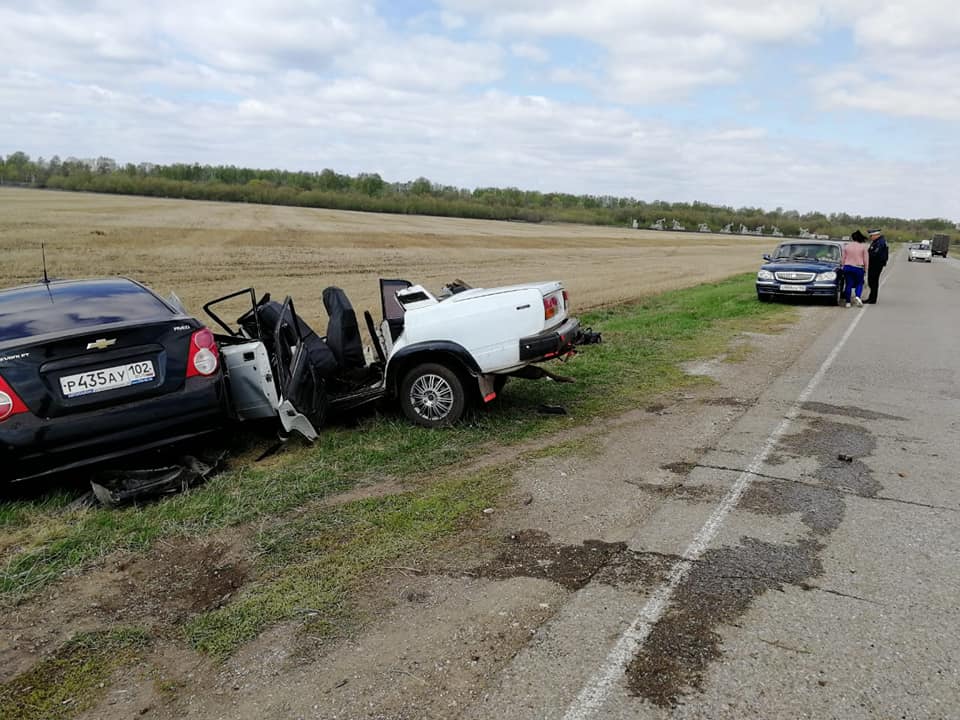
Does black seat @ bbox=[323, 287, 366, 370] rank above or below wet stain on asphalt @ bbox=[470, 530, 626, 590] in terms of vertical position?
above

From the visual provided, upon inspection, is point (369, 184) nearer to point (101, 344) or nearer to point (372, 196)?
point (372, 196)

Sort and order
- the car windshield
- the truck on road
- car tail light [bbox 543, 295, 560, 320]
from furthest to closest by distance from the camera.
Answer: the truck on road, the car windshield, car tail light [bbox 543, 295, 560, 320]

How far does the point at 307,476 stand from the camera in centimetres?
536

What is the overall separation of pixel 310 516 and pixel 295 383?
1.53 m

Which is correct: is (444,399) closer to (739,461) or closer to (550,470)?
(550,470)

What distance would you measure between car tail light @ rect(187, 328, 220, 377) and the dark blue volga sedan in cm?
1548

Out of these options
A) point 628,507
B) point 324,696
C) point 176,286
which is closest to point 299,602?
point 324,696

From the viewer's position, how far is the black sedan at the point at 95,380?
188 inches

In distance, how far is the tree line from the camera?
274 feet

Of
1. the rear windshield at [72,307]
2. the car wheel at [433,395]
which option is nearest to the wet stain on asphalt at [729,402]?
the car wheel at [433,395]

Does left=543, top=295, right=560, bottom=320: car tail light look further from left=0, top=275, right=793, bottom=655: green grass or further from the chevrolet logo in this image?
the chevrolet logo

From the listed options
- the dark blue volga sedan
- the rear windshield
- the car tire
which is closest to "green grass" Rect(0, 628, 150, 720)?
the rear windshield

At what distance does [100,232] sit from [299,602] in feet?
110

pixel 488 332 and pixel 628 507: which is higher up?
pixel 488 332
